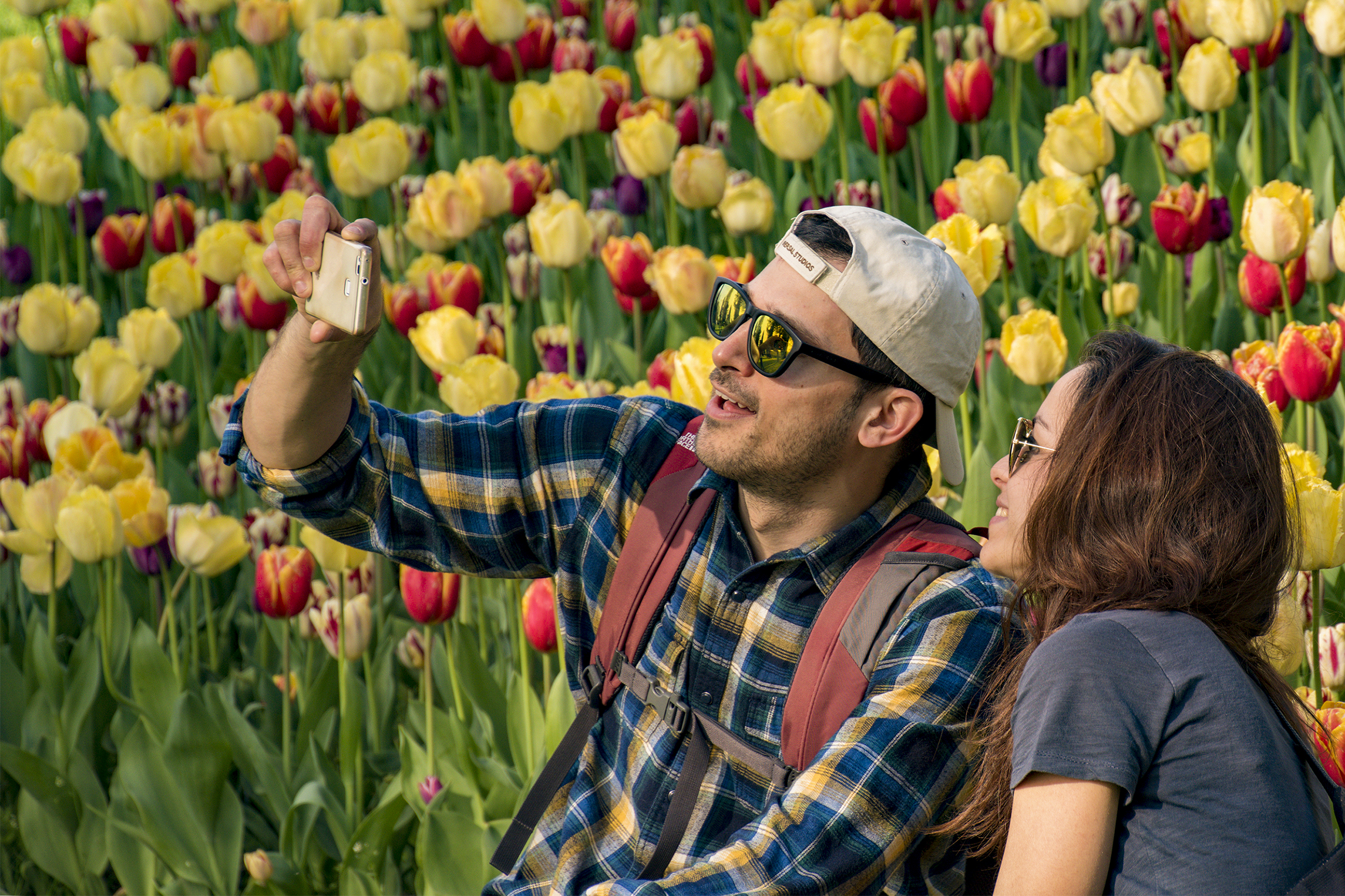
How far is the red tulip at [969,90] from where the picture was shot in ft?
12.8

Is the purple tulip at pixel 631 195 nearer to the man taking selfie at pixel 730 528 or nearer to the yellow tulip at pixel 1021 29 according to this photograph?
the yellow tulip at pixel 1021 29

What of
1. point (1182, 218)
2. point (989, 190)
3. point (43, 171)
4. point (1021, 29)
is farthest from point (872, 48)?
point (43, 171)

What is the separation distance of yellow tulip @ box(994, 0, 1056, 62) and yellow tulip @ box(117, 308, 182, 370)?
2.42 m

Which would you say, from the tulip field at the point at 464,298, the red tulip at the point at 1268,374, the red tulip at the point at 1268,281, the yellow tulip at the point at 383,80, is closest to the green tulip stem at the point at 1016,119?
the tulip field at the point at 464,298

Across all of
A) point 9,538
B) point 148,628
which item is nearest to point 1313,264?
point 148,628

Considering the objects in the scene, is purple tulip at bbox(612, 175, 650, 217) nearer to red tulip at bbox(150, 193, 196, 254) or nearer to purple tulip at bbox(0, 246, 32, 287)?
Answer: red tulip at bbox(150, 193, 196, 254)

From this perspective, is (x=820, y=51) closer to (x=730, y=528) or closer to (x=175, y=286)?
(x=175, y=286)

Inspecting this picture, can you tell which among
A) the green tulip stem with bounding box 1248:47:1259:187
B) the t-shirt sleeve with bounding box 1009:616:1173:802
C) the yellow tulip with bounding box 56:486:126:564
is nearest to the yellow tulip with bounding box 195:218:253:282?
the yellow tulip with bounding box 56:486:126:564

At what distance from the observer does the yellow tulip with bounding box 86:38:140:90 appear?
5383mm

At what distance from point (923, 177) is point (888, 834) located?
317 cm

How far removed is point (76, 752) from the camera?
3262 millimetres

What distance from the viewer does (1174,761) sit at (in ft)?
5.04

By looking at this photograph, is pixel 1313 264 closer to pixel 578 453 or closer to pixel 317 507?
pixel 578 453

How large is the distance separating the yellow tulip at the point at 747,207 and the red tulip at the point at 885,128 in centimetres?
46
